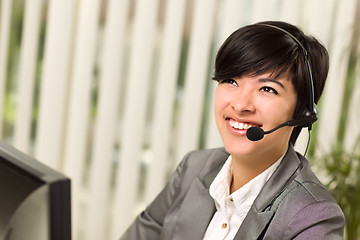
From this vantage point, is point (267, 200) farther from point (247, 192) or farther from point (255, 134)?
point (255, 134)

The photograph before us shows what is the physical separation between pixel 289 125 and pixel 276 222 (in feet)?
0.75

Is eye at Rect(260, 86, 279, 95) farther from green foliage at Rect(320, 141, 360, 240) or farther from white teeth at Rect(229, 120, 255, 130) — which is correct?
green foliage at Rect(320, 141, 360, 240)

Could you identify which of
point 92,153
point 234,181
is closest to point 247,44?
point 234,181

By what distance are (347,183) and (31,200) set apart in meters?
1.73

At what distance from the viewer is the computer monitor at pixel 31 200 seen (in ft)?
2.19

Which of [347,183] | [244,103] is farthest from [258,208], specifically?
[347,183]

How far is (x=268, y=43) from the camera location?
4.00 feet

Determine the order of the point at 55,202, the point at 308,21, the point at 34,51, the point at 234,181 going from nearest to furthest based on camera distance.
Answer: the point at 55,202 → the point at 234,181 → the point at 308,21 → the point at 34,51

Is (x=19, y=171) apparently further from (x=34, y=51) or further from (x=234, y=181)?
(x=34, y=51)

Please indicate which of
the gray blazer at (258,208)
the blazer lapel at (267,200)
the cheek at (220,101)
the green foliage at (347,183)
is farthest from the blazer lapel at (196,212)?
the green foliage at (347,183)

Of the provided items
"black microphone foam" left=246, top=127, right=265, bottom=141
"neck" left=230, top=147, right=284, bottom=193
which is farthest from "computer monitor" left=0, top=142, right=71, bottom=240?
"neck" left=230, top=147, right=284, bottom=193

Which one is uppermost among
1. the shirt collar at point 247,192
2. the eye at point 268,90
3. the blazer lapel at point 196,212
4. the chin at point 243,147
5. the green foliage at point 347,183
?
the eye at point 268,90

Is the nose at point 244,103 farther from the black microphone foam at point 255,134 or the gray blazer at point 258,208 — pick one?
the gray blazer at point 258,208

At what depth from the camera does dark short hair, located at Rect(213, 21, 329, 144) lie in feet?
3.96
